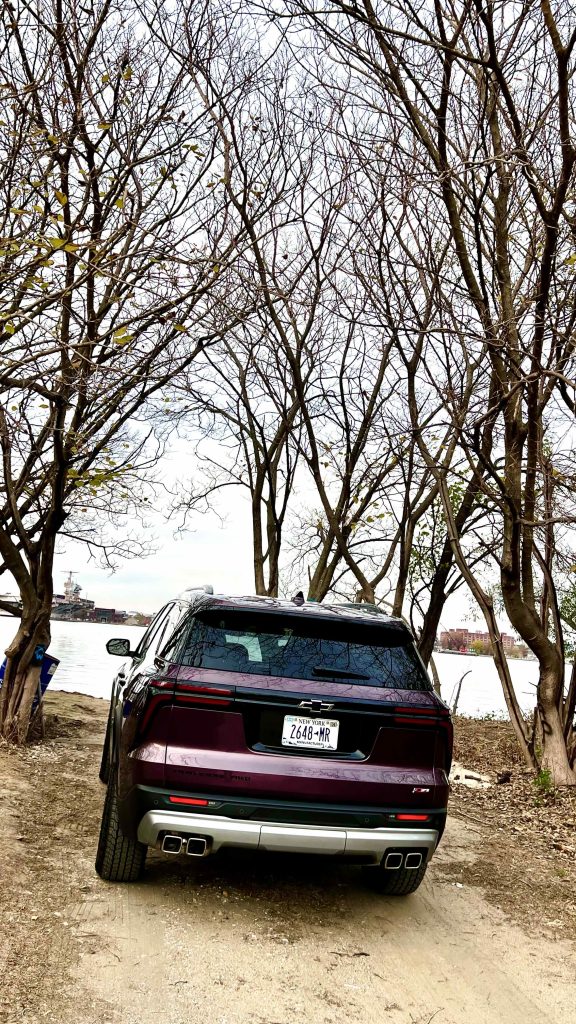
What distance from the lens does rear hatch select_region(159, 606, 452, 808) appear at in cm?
448

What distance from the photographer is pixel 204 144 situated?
34.2ft

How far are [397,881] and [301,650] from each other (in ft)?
5.48

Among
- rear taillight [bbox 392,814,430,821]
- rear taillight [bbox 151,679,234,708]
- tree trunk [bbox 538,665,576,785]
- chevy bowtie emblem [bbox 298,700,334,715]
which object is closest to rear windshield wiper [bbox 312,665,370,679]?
chevy bowtie emblem [bbox 298,700,334,715]

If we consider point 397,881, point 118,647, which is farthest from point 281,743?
point 118,647

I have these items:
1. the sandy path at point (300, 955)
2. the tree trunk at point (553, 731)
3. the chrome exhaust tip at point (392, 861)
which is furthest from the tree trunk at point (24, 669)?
the chrome exhaust tip at point (392, 861)

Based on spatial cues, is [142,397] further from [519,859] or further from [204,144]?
[519,859]

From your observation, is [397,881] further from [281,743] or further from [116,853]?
[116,853]

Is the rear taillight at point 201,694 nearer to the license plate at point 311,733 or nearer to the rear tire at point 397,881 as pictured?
the license plate at point 311,733

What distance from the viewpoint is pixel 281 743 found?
4555mm

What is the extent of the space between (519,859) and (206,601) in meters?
3.56

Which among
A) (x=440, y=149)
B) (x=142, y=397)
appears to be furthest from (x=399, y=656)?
(x=142, y=397)

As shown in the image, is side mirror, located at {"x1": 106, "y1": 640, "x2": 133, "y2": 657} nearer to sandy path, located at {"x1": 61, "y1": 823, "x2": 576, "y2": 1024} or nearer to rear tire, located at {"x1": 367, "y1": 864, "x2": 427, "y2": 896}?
sandy path, located at {"x1": 61, "y1": 823, "x2": 576, "y2": 1024}

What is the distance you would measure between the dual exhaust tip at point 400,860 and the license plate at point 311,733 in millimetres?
640

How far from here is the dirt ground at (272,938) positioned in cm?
369
